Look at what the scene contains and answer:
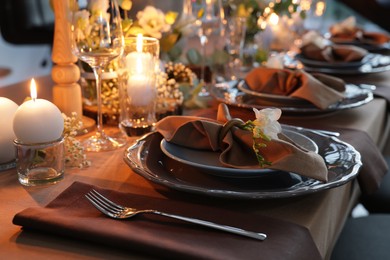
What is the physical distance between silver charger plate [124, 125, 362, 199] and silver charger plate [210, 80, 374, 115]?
0.93ft

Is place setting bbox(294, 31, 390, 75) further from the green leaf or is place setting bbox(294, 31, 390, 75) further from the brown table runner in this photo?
the brown table runner

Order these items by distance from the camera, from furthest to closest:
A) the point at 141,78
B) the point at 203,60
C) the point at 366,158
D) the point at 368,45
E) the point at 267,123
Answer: the point at 368,45, the point at 203,60, the point at 141,78, the point at 366,158, the point at 267,123

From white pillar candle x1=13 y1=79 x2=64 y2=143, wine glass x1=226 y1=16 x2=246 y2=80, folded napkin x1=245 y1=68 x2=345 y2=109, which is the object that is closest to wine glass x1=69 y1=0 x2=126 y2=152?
white pillar candle x1=13 y1=79 x2=64 y2=143

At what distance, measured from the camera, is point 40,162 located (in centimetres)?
95

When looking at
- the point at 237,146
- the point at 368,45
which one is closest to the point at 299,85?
the point at 237,146

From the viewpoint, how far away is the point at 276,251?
71 cm

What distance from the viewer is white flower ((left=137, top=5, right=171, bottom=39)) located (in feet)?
4.64

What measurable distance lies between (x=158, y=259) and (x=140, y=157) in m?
0.27

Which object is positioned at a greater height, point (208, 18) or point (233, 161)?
point (208, 18)

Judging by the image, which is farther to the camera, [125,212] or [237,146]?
[237,146]

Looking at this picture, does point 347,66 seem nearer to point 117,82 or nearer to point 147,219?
point 117,82

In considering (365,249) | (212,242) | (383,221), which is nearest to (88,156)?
(212,242)

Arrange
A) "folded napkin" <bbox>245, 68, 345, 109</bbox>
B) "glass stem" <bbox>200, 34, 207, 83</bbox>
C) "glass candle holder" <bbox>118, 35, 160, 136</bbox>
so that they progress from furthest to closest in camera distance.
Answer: "glass stem" <bbox>200, 34, 207, 83</bbox>, "folded napkin" <bbox>245, 68, 345, 109</bbox>, "glass candle holder" <bbox>118, 35, 160, 136</bbox>

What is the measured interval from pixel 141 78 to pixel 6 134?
32cm
